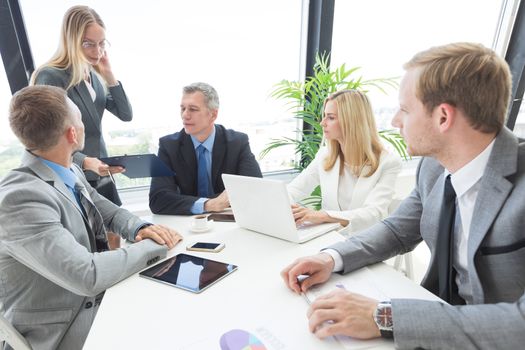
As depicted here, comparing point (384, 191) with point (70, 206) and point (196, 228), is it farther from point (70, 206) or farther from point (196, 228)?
point (70, 206)

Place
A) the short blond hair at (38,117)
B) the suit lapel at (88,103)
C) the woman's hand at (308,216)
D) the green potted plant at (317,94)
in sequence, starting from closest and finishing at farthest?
the short blond hair at (38,117)
the woman's hand at (308,216)
the suit lapel at (88,103)
the green potted plant at (317,94)

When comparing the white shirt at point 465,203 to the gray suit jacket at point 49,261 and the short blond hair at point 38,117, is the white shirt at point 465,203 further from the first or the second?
the short blond hair at point 38,117

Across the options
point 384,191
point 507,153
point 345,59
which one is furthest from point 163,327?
point 345,59

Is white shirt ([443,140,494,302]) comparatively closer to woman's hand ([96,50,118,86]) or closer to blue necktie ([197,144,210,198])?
blue necktie ([197,144,210,198])

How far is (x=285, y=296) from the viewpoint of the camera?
0.99 meters

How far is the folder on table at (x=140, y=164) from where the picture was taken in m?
1.66

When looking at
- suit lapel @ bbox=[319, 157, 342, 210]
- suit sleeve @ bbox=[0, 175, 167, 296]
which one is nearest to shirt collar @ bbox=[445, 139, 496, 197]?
suit lapel @ bbox=[319, 157, 342, 210]

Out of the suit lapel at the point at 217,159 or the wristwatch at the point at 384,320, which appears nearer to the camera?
the wristwatch at the point at 384,320

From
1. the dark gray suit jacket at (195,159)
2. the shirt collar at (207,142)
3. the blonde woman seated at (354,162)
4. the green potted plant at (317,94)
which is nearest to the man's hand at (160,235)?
the dark gray suit jacket at (195,159)

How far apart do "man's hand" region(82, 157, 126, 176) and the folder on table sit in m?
0.02

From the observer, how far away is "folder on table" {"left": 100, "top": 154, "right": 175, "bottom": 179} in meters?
1.66

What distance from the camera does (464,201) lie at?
1.07 metres

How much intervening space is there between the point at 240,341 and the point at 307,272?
32 centimetres

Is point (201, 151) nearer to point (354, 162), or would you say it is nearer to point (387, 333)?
point (354, 162)
